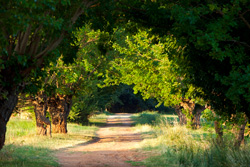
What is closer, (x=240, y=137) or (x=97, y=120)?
(x=240, y=137)

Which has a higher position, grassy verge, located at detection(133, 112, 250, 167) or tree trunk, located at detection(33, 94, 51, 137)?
tree trunk, located at detection(33, 94, 51, 137)

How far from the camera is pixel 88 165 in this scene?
11.9 meters

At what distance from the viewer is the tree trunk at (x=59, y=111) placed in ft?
80.0

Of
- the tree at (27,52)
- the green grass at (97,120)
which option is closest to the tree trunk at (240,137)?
the tree at (27,52)

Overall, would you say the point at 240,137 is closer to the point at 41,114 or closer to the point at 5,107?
the point at 5,107

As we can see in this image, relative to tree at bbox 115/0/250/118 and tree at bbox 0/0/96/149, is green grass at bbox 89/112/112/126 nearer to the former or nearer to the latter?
tree at bbox 115/0/250/118

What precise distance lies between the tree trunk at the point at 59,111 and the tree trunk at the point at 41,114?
2.84 metres

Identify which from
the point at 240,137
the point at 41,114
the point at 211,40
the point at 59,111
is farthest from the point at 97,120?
the point at 211,40

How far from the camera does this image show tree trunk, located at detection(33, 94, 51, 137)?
20625 millimetres

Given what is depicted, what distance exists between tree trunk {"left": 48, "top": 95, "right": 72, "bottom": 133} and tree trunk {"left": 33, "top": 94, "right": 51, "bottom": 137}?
284 cm

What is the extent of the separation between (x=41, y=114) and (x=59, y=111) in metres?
3.86

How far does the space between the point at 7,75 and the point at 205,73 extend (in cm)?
546

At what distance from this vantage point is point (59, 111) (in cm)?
2488

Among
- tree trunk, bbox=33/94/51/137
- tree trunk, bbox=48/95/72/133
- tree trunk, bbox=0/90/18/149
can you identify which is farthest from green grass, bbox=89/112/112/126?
tree trunk, bbox=0/90/18/149
